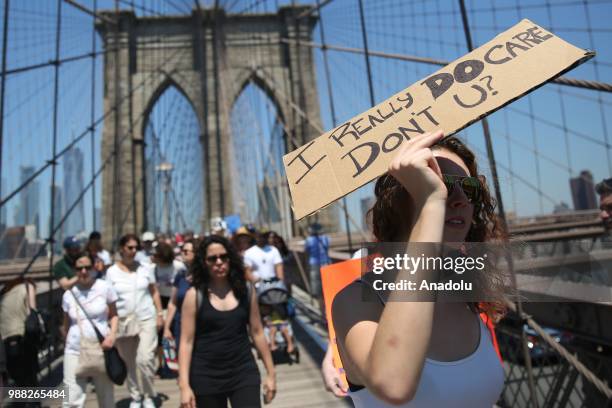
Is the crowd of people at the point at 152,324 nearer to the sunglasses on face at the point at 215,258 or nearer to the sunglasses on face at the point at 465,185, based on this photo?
the sunglasses on face at the point at 215,258

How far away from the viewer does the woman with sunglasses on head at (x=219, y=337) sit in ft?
6.35

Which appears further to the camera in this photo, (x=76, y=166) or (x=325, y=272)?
(x=76, y=166)

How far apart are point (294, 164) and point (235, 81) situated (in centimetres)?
1893

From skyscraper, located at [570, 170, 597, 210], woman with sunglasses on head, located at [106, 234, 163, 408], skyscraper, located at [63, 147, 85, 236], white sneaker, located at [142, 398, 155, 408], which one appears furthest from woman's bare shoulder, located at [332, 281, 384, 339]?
skyscraper, located at [570, 170, 597, 210]

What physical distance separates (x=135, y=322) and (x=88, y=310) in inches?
18.6

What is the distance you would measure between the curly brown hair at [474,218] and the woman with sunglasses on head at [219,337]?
1.29 meters

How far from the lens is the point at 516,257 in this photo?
0.74 metres

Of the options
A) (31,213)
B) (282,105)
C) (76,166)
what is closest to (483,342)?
(76,166)

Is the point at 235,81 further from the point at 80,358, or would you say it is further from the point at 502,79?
the point at 502,79

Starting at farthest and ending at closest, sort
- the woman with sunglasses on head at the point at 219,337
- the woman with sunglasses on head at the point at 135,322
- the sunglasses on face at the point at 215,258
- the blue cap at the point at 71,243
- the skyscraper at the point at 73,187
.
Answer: the skyscraper at the point at 73,187 → the blue cap at the point at 71,243 → the woman with sunglasses on head at the point at 135,322 → the sunglasses on face at the point at 215,258 → the woman with sunglasses on head at the point at 219,337

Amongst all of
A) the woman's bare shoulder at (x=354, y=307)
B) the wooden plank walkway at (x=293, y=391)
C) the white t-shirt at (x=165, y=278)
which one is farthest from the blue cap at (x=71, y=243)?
the woman's bare shoulder at (x=354, y=307)

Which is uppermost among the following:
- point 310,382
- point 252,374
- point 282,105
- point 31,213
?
point 282,105

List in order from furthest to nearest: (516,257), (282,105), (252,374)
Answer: (282,105)
(252,374)
(516,257)

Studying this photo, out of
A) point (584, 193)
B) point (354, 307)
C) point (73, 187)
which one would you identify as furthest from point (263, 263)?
point (584, 193)
